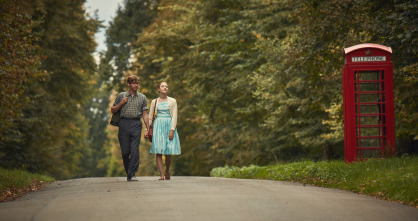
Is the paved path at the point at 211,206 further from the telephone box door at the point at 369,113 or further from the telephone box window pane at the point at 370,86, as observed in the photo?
the telephone box window pane at the point at 370,86

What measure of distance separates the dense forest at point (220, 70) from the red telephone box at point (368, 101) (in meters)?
0.46

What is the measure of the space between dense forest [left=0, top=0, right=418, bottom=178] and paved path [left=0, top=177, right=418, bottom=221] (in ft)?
13.4

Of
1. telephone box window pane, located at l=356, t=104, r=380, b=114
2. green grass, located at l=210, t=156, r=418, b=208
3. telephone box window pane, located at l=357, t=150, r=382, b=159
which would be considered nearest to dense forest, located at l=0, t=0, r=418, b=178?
telephone box window pane, located at l=356, t=104, r=380, b=114

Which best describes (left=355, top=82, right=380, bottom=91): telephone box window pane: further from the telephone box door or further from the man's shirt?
the man's shirt

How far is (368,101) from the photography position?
1309cm

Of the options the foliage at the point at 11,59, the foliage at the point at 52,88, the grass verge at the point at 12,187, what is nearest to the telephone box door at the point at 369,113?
the grass verge at the point at 12,187

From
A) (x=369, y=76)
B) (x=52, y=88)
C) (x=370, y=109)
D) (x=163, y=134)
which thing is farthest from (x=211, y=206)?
(x=52, y=88)

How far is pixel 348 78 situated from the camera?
513 inches

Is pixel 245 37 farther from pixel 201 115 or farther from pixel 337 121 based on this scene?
pixel 337 121

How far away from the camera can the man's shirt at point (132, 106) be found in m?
12.6

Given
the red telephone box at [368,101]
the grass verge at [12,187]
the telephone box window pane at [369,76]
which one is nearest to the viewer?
the grass verge at [12,187]

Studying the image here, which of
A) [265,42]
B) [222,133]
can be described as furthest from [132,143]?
[222,133]

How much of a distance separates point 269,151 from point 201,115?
6.28 m

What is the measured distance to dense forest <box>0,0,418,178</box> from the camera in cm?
1570
